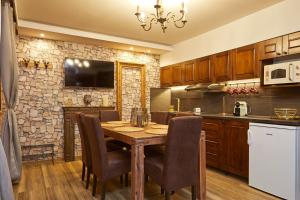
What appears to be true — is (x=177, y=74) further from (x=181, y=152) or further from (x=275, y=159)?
(x=181, y=152)

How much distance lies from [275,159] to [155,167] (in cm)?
154

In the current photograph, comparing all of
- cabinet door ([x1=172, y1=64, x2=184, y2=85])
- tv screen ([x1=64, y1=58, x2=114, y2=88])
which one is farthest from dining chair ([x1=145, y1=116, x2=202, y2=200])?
tv screen ([x1=64, y1=58, x2=114, y2=88])

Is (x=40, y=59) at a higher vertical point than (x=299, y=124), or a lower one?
higher

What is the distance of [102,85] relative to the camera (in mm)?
4793

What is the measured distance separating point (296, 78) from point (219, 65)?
138 cm

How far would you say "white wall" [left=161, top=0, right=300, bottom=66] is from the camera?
290cm

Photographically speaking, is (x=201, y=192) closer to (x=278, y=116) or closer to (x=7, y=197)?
(x=278, y=116)

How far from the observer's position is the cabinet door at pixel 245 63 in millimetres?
3296

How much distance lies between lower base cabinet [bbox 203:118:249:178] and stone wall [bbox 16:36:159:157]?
2664 mm

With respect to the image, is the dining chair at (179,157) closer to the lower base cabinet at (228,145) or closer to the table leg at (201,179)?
the table leg at (201,179)

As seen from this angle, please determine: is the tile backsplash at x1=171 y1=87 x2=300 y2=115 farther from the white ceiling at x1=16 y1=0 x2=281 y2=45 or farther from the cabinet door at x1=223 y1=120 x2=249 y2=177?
the white ceiling at x1=16 y1=0 x2=281 y2=45

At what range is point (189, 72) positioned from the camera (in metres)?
4.65

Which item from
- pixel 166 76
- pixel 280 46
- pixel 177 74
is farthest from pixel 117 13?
pixel 280 46

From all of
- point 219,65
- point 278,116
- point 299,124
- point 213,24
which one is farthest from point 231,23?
point 299,124
